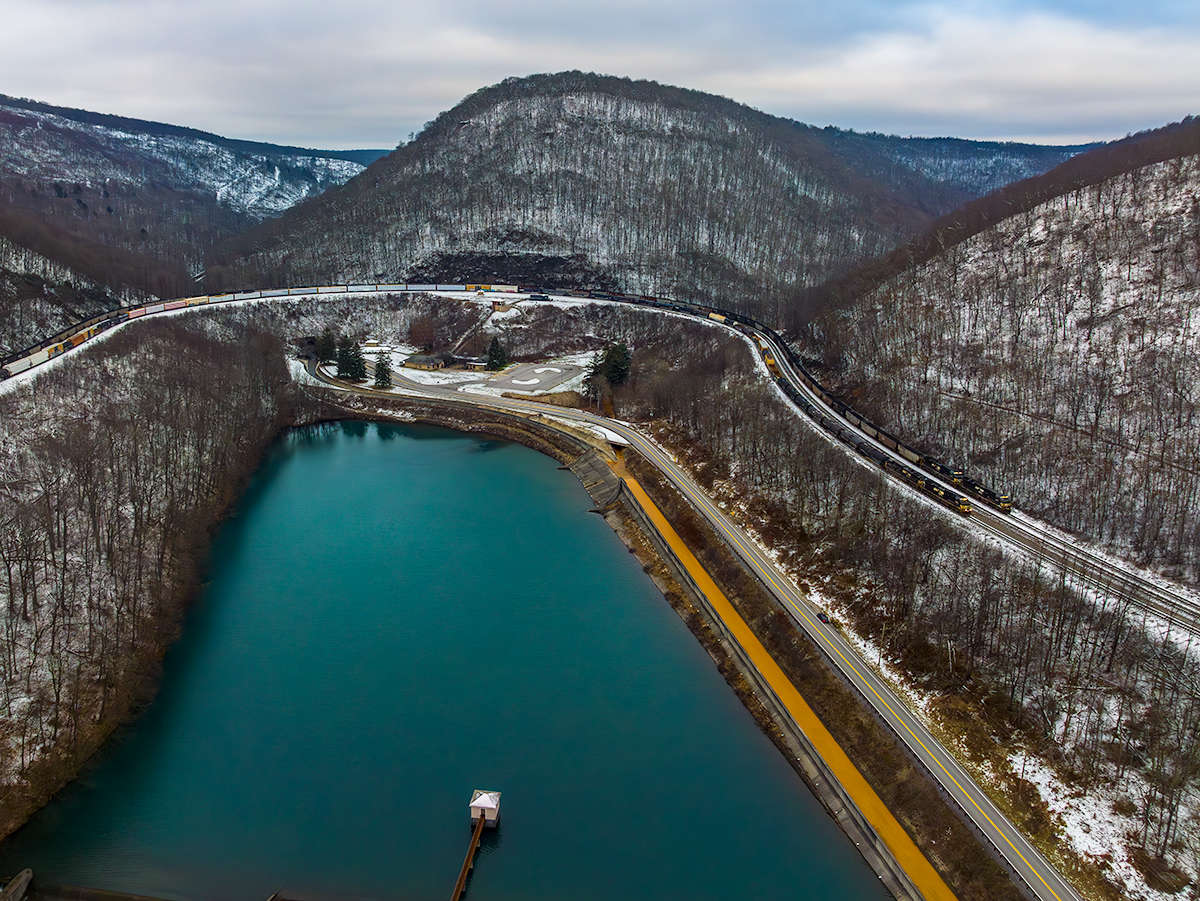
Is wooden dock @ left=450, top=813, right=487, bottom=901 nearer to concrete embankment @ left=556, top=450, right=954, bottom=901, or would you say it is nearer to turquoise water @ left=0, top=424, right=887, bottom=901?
turquoise water @ left=0, top=424, right=887, bottom=901

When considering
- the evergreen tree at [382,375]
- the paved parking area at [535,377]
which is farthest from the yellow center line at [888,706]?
the evergreen tree at [382,375]

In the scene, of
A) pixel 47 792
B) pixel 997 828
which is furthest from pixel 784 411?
pixel 47 792

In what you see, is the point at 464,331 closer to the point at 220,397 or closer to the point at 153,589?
the point at 220,397

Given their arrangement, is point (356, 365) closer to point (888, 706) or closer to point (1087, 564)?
point (888, 706)

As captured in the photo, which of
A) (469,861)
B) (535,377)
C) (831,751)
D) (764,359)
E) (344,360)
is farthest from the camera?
(535,377)

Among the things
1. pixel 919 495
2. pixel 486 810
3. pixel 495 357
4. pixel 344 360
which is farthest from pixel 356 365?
pixel 486 810

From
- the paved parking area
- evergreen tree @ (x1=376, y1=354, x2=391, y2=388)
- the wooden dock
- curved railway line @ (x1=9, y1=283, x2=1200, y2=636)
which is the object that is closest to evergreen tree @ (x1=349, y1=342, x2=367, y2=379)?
evergreen tree @ (x1=376, y1=354, x2=391, y2=388)
